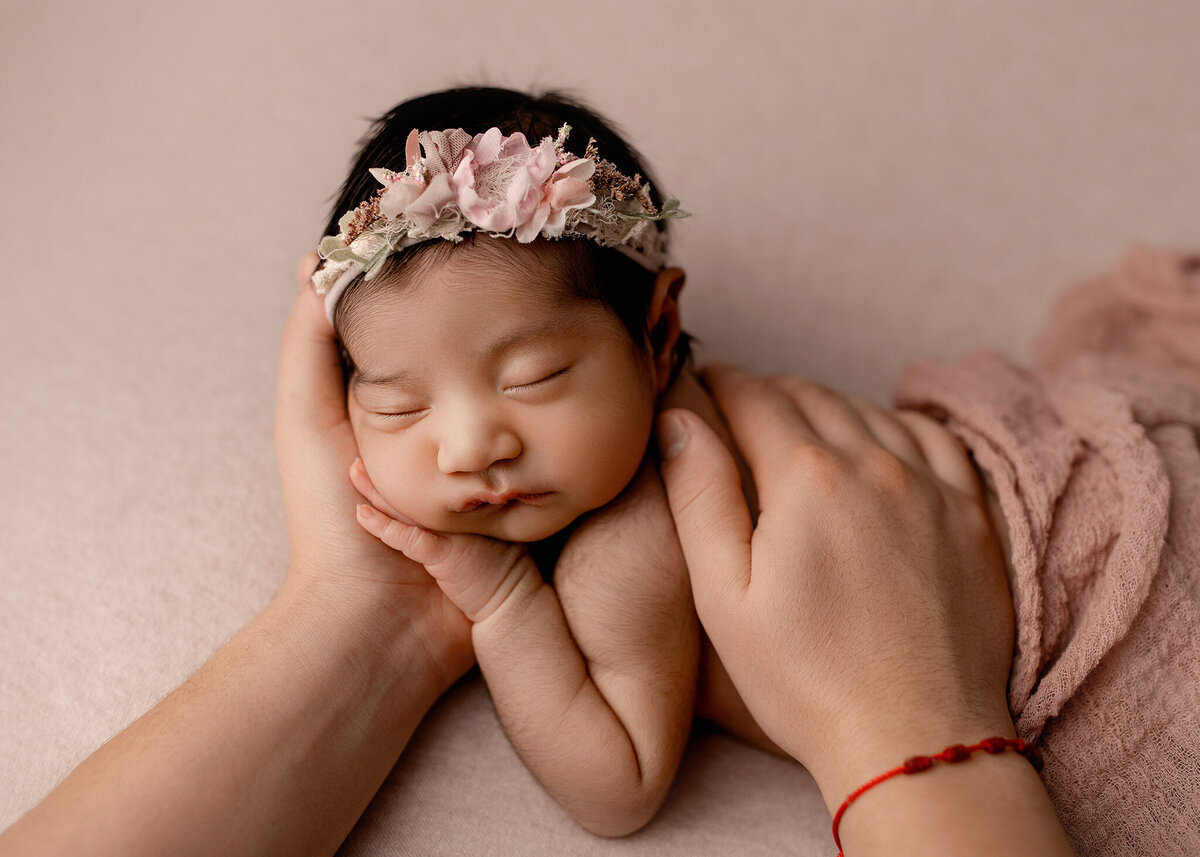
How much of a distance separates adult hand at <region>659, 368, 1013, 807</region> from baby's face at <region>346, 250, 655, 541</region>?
6.4 inches

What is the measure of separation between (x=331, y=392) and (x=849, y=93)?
1.28 metres

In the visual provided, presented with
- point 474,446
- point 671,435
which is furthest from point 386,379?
point 671,435

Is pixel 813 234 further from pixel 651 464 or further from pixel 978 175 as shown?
pixel 651 464

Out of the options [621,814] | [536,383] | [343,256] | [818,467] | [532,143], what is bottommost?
[621,814]

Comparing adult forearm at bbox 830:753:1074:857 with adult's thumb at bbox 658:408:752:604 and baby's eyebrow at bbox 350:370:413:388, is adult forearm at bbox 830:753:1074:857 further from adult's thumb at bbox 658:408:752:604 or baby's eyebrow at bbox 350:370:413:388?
baby's eyebrow at bbox 350:370:413:388

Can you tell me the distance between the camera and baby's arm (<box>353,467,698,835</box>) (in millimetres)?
1145

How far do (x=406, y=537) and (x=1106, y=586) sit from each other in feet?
2.78

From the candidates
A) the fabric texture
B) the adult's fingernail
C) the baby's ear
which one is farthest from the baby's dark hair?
the fabric texture

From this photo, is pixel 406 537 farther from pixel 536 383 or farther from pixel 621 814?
pixel 621 814

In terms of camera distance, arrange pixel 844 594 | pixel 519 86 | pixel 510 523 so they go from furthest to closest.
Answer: pixel 519 86 < pixel 510 523 < pixel 844 594

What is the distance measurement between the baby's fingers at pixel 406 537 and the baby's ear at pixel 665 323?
0.41m

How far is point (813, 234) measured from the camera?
6.29 ft

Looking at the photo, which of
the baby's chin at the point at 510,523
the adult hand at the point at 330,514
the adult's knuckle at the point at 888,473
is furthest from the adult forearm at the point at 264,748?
the adult's knuckle at the point at 888,473

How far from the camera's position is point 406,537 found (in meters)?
1.17
